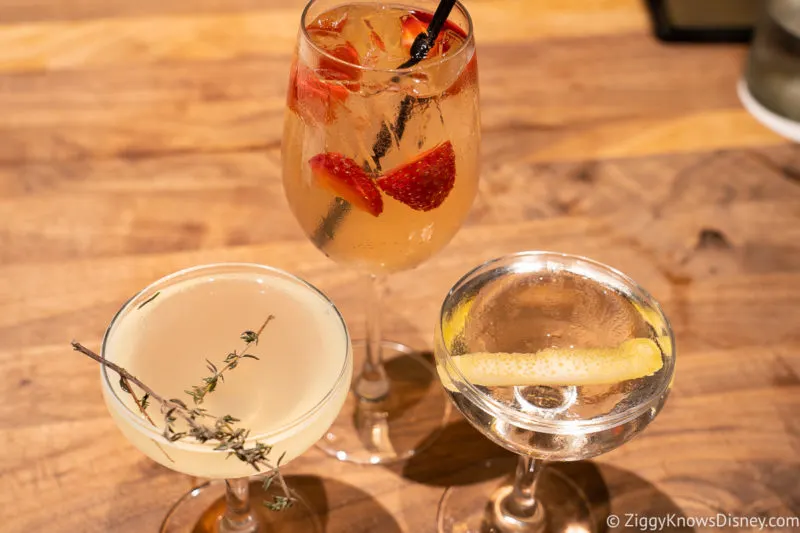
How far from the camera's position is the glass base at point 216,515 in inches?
35.2

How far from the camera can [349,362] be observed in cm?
79

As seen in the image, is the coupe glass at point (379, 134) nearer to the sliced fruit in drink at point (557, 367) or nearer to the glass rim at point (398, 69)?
the glass rim at point (398, 69)

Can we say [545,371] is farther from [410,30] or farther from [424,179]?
[410,30]

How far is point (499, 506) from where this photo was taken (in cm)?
94

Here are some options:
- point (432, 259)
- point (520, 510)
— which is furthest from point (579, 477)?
point (432, 259)

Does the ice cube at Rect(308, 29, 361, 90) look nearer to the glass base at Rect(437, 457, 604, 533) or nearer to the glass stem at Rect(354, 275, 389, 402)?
the glass stem at Rect(354, 275, 389, 402)

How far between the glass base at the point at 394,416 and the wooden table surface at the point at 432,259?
22 mm

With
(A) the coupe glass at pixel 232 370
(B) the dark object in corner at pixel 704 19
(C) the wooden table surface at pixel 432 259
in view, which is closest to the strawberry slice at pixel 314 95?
(A) the coupe glass at pixel 232 370

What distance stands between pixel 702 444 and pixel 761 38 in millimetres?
762

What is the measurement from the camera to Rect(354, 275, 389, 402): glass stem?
1018 mm

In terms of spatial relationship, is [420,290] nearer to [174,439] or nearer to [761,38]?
[174,439]

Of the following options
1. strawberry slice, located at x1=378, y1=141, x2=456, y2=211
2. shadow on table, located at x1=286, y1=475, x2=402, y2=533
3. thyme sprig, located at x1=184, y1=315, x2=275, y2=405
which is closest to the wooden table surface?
shadow on table, located at x1=286, y1=475, x2=402, y2=533

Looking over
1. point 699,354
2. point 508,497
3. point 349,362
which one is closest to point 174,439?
point 349,362

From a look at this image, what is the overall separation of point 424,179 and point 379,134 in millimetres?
58
